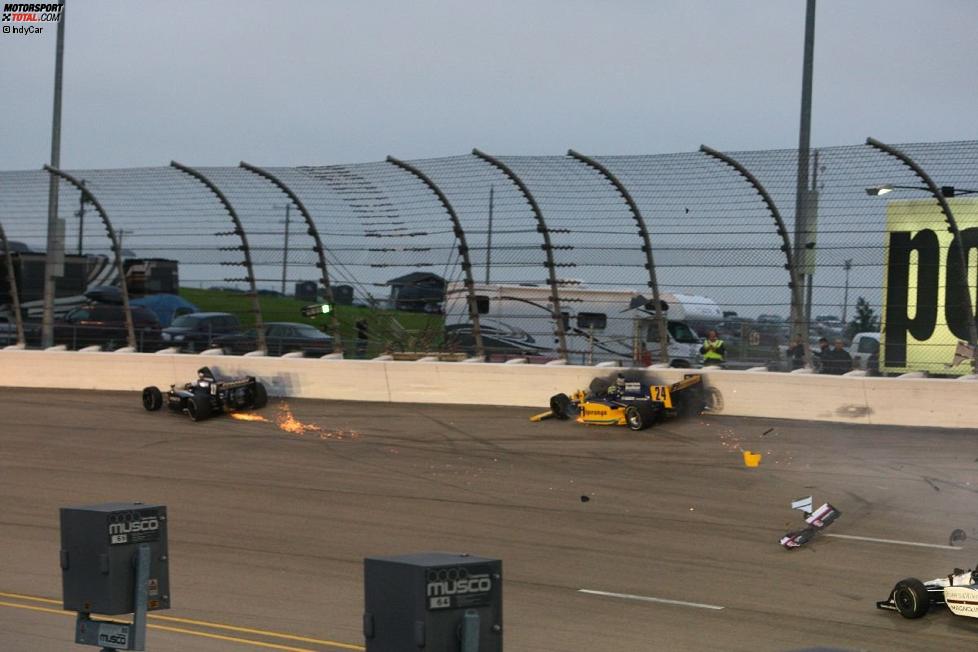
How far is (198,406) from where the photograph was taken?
1922 centimetres

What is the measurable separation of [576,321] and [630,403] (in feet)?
8.89

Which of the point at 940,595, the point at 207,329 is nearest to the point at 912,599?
the point at 940,595

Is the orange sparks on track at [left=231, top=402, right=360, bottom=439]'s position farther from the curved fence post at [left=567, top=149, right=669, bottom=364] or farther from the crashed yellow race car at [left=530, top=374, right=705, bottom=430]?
the curved fence post at [left=567, top=149, right=669, bottom=364]

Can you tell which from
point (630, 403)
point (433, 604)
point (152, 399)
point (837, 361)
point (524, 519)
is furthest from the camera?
point (152, 399)

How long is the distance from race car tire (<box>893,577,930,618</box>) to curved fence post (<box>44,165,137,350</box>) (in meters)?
16.4

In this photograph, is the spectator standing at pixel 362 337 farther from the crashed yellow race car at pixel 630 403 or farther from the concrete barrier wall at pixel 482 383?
the crashed yellow race car at pixel 630 403

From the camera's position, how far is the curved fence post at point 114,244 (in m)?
22.8

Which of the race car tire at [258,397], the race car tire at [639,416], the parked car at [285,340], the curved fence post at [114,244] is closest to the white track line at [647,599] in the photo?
the race car tire at [639,416]

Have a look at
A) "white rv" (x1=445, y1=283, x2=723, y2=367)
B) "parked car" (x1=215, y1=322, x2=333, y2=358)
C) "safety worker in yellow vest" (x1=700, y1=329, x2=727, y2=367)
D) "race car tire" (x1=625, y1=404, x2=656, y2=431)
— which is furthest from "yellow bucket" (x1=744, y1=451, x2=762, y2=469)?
"parked car" (x1=215, y1=322, x2=333, y2=358)

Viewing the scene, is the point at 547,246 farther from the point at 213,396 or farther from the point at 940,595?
the point at 940,595

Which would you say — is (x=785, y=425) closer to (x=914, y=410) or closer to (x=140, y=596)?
(x=914, y=410)

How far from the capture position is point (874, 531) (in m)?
12.1

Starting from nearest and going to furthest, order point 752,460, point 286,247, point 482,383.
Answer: point 752,460 → point 482,383 → point 286,247

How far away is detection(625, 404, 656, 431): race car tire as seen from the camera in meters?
17.1
